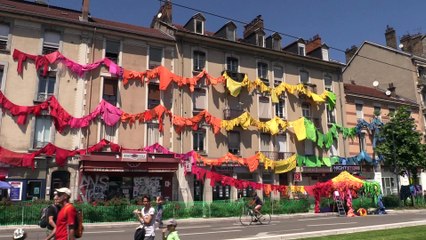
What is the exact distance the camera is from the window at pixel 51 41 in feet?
73.6

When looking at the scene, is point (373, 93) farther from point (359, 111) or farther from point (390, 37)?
point (390, 37)

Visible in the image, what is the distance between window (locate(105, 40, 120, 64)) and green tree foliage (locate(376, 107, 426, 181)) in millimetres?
23072

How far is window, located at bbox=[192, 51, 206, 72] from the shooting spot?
26.9 m

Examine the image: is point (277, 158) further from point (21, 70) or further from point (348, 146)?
point (21, 70)

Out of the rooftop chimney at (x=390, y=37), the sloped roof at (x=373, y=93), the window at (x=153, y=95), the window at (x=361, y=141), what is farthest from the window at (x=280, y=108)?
the rooftop chimney at (x=390, y=37)

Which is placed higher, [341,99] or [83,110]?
[341,99]

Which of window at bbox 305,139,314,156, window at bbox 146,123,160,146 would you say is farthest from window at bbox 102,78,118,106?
window at bbox 305,139,314,156

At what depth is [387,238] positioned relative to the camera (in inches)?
400

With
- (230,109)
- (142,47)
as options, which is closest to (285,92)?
(230,109)

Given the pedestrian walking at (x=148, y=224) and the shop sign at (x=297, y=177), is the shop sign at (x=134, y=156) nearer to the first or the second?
the shop sign at (x=297, y=177)

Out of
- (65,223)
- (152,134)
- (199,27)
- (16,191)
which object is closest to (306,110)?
(199,27)

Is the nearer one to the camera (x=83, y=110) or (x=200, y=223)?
(x=200, y=223)

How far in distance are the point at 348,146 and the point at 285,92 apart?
319 inches

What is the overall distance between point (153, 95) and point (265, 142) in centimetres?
949
